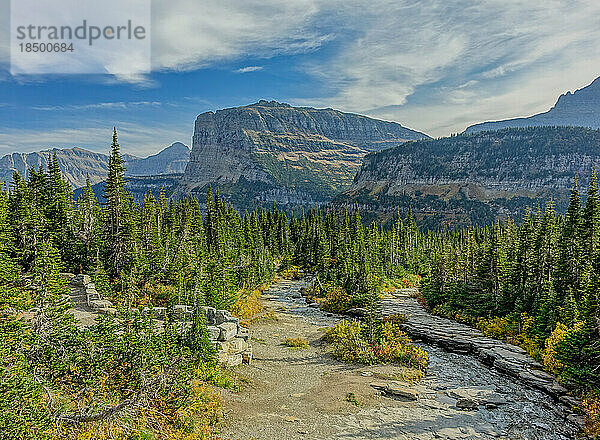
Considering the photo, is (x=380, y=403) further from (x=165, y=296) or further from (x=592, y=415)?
(x=165, y=296)

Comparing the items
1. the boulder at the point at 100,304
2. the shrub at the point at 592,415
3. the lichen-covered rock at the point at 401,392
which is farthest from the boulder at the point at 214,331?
the shrub at the point at 592,415

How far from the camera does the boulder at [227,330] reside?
90.9ft

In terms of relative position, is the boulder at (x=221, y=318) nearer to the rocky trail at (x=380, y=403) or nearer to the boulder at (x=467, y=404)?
the rocky trail at (x=380, y=403)

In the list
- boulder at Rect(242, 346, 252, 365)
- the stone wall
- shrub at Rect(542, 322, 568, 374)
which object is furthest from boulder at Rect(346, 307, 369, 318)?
boulder at Rect(242, 346, 252, 365)

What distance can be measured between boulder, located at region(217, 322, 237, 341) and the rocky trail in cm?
250

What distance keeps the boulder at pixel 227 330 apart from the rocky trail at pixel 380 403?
2.50m

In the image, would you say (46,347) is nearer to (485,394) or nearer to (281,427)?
(281,427)

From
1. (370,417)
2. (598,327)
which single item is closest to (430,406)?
(370,417)

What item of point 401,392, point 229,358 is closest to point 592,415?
point 401,392

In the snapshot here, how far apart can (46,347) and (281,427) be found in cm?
1167

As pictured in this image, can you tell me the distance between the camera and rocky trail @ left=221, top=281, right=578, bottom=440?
19266 mm

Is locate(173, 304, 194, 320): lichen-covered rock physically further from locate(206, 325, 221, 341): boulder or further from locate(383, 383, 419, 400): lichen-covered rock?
locate(383, 383, 419, 400): lichen-covered rock

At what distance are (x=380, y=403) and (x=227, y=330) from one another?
476 inches

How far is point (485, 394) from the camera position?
24.4m
